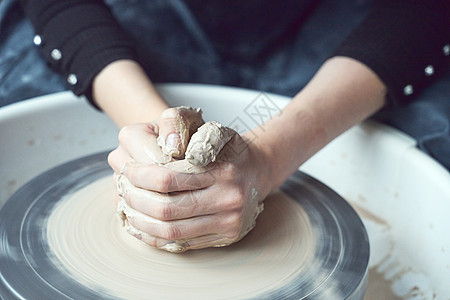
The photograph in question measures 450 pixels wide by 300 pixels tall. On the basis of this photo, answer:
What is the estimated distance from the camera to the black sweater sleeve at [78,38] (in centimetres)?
151

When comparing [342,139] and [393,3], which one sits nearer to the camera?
[393,3]

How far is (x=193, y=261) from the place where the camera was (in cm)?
102

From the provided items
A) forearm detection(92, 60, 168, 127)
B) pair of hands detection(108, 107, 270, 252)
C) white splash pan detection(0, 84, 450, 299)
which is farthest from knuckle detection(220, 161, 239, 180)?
white splash pan detection(0, 84, 450, 299)

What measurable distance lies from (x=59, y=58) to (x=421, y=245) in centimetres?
123

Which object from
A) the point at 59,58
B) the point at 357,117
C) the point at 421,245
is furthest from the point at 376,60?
the point at 59,58

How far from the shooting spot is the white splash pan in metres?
1.40

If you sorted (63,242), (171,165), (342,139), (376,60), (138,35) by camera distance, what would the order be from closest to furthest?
1. (171,165)
2. (63,242)
3. (376,60)
4. (342,139)
5. (138,35)

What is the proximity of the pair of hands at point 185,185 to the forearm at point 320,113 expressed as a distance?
169 millimetres

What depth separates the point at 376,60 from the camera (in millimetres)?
1455

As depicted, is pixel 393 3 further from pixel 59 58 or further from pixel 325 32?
pixel 59 58

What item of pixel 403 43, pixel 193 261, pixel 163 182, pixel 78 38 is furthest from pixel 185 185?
pixel 403 43

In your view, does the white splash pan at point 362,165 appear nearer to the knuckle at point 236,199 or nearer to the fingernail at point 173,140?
the knuckle at point 236,199

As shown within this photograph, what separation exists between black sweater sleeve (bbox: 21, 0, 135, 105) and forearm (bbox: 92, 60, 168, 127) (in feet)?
0.10

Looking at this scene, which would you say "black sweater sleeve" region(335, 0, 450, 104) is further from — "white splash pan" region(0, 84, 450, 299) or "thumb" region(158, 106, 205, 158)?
"thumb" region(158, 106, 205, 158)
